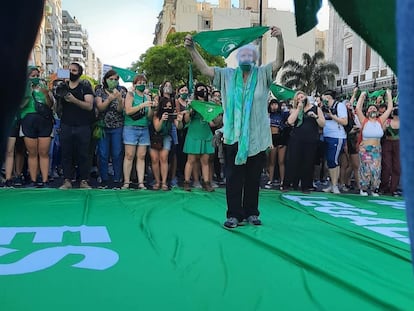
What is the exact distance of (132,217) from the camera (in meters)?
4.76

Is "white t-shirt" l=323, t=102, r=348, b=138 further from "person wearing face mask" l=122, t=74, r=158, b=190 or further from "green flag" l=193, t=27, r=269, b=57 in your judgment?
"green flag" l=193, t=27, r=269, b=57

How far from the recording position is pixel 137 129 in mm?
7242

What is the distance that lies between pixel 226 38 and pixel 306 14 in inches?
161

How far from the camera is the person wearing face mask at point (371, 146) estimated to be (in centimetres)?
750

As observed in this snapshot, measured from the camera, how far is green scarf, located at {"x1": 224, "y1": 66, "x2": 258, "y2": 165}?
4.36 metres

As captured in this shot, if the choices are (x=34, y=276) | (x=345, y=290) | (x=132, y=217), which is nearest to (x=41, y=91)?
(x=132, y=217)

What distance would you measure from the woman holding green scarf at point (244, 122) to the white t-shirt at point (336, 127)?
11.1 ft

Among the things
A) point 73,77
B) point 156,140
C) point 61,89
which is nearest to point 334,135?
point 156,140

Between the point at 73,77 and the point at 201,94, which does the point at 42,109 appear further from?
the point at 201,94

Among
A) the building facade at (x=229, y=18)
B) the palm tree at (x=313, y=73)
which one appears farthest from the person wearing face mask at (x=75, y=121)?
the building facade at (x=229, y=18)

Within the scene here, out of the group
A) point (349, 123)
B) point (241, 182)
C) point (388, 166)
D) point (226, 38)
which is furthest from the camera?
point (349, 123)

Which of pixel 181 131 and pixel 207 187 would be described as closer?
pixel 207 187

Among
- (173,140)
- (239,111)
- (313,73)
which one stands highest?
(313,73)

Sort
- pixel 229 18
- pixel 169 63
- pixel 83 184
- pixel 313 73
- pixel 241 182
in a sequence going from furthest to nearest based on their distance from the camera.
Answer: pixel 229 18 < pixel 169 63 < pixel 313 73 < pixel 83 184 < pixel 241 182
